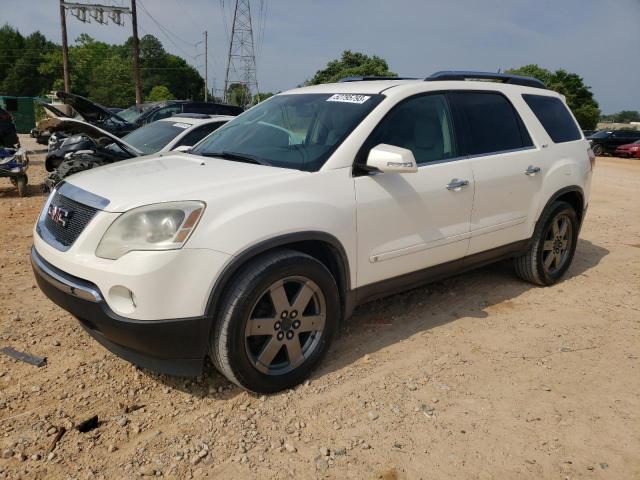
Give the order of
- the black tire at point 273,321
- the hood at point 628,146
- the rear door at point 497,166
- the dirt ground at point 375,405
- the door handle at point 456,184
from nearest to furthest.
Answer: the dirt ground at point 375,405 < the black tire at point 273,321 < the door handle at point 456,184 < the rear door at point 497,166 < the hood at point 628,146

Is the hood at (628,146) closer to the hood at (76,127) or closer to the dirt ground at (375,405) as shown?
the dirt ground at (375,405)

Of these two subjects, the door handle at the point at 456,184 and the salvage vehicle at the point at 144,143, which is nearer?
the door handle at the point at 456,184

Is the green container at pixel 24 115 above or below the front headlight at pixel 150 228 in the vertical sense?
below

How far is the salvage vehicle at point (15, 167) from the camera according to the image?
28.7 feet

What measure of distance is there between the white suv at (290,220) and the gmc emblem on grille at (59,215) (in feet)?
0.04

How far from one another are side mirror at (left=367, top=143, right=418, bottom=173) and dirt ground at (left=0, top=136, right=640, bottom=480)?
1.31 m

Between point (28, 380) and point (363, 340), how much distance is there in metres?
2.20

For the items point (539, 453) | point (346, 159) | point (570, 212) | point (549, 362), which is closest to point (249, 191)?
point (346, 159)

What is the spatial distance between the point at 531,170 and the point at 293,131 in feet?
7.00

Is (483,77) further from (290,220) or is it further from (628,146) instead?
(628,146)

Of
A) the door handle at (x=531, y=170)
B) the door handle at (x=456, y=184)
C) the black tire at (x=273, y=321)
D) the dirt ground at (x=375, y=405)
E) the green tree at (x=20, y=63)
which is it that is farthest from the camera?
the green tree at (x=20, y=63)

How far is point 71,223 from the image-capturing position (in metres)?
2.92

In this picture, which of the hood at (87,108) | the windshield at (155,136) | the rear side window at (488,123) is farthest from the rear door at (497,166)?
the hood at (87,108)

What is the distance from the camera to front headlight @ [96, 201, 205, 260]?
2635mm
